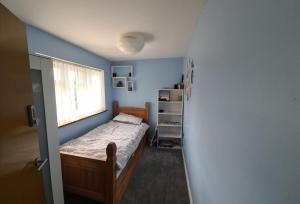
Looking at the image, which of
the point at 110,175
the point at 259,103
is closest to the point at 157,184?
the point at 110,175

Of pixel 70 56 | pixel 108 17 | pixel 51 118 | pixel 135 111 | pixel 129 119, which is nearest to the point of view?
pixel 51 118

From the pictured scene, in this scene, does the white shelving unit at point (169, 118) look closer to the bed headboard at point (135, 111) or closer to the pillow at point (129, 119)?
the bed headboard at point (135, 111)

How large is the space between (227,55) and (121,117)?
3147 millimetres

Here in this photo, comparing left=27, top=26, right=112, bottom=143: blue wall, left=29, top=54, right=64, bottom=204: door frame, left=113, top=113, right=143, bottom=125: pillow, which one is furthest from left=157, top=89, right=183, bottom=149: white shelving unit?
left=29, top=54, right=64, bottom=204: door frame

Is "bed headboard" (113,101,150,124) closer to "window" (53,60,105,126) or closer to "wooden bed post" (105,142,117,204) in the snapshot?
"window" (53,60,105,126)

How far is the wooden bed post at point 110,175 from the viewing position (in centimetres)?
152

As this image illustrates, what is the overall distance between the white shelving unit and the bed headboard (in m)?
0.37

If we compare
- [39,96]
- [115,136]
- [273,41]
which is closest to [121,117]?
[115,136]

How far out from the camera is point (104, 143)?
2189 millimetres

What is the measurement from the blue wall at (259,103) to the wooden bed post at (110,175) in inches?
44.4

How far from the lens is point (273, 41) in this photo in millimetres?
400

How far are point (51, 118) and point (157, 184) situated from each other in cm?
183

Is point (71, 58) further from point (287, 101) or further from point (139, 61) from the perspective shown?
point (287, 101)

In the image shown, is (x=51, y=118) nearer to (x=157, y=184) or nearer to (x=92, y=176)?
(x=92, y=176)
